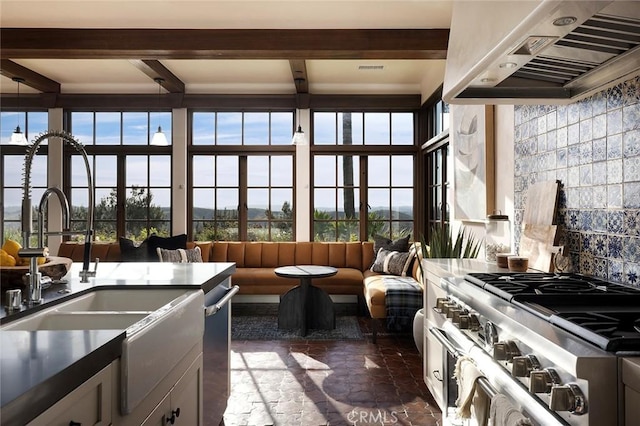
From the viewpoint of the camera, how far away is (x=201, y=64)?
553 centimetres

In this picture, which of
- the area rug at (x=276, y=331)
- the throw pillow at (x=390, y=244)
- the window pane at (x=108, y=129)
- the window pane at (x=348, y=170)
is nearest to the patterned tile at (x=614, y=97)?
the area rug at (x=276, y=331)

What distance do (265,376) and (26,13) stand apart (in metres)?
3.73

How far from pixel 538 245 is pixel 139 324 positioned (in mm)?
2020

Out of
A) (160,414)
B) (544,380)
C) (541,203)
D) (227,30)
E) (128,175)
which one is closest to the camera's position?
(544,380)

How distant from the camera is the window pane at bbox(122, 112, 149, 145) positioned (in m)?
6.51

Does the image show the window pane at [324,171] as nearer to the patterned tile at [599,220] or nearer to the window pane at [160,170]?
the window pane at [160,170]

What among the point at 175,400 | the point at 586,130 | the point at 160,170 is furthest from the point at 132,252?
the point at 586,130

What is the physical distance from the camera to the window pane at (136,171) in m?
6.54

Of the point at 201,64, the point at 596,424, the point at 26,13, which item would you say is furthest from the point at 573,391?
the point at 201,64

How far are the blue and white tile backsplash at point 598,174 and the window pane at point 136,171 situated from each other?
18.1ft

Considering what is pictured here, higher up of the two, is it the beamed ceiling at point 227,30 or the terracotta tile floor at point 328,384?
the beamed ceiling at point 227,30

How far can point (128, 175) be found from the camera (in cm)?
653

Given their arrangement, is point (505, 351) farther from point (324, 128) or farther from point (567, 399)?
point (324, 128)

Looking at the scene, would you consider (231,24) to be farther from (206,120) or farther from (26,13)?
(206,120)
